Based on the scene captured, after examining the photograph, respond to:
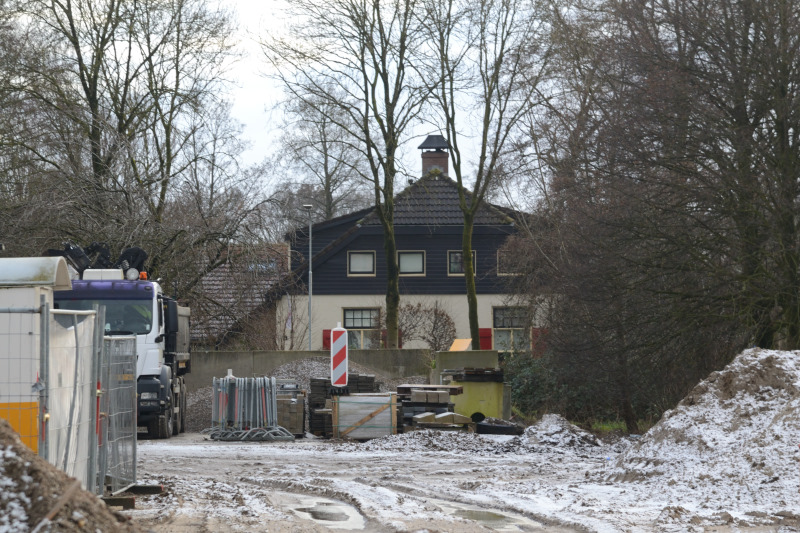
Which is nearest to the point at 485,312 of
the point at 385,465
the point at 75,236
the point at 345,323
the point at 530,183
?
the point at 345,323

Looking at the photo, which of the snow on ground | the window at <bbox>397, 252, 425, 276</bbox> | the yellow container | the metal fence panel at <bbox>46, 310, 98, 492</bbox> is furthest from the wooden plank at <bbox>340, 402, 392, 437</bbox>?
the window at <bbox>397, 252, 425, 276</bbox>

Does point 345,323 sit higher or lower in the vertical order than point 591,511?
higher

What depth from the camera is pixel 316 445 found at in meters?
18.8

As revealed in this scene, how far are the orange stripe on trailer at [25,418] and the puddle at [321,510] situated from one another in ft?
9.01

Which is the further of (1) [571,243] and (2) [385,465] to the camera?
(1) [571,243]

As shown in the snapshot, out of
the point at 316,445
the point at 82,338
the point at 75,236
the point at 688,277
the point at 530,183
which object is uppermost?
the point at 530,183

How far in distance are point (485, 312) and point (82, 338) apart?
125 ft

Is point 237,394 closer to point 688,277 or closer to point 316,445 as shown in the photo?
point 316,445

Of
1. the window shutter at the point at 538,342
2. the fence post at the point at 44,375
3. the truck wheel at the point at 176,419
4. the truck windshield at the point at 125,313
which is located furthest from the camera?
the window shutter at the point at 538,342

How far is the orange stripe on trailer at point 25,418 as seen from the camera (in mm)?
7660

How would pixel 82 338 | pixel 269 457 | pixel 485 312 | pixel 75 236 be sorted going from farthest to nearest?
1. pixel 485 312
2. pixel 75 236
3. pixel 269 457
4. pixel 82 338

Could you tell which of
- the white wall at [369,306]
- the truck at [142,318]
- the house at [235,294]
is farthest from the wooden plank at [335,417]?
the white wall at [369,306]

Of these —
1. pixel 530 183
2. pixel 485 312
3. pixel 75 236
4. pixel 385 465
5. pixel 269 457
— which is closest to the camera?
pixel 385 465

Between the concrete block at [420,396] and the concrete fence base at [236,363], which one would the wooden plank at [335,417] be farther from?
the concrete fence base at [236,363]
